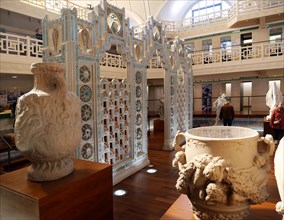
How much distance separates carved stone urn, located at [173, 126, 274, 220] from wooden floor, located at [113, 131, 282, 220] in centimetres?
41

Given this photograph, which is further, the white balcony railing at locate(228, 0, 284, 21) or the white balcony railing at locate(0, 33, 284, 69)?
the white balcony railing at locate(228, 0, 284, 21)

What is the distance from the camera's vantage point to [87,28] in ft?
9.78

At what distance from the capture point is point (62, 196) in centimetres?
167

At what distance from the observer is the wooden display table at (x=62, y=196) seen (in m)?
1.55

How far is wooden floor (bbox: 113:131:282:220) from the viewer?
72.5 inches

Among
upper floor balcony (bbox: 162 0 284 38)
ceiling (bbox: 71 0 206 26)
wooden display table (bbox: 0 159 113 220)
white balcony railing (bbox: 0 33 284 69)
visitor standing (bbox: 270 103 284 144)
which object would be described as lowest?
wooden display table (bbox: 0 159 113 220)

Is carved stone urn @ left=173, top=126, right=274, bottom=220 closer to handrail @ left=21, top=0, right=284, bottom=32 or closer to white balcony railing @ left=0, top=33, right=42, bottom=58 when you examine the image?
white balcony railing @ left=0, top=33, right=42, bottom=58

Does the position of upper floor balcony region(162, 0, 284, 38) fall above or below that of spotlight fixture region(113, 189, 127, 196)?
above

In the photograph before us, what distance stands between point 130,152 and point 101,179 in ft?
6.34

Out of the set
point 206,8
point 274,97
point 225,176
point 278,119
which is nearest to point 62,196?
point 225,176

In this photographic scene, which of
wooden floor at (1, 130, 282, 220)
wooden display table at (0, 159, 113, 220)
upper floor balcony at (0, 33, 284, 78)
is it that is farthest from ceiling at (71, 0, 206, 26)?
wooden display table at (0, 159, 113, 220)

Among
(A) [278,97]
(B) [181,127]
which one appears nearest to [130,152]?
(B) [181,127]

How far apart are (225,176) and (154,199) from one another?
1847mm

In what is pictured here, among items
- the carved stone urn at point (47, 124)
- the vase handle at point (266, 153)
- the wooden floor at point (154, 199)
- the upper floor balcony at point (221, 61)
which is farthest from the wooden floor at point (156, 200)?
the upper floor balcony at point (221, 61)
